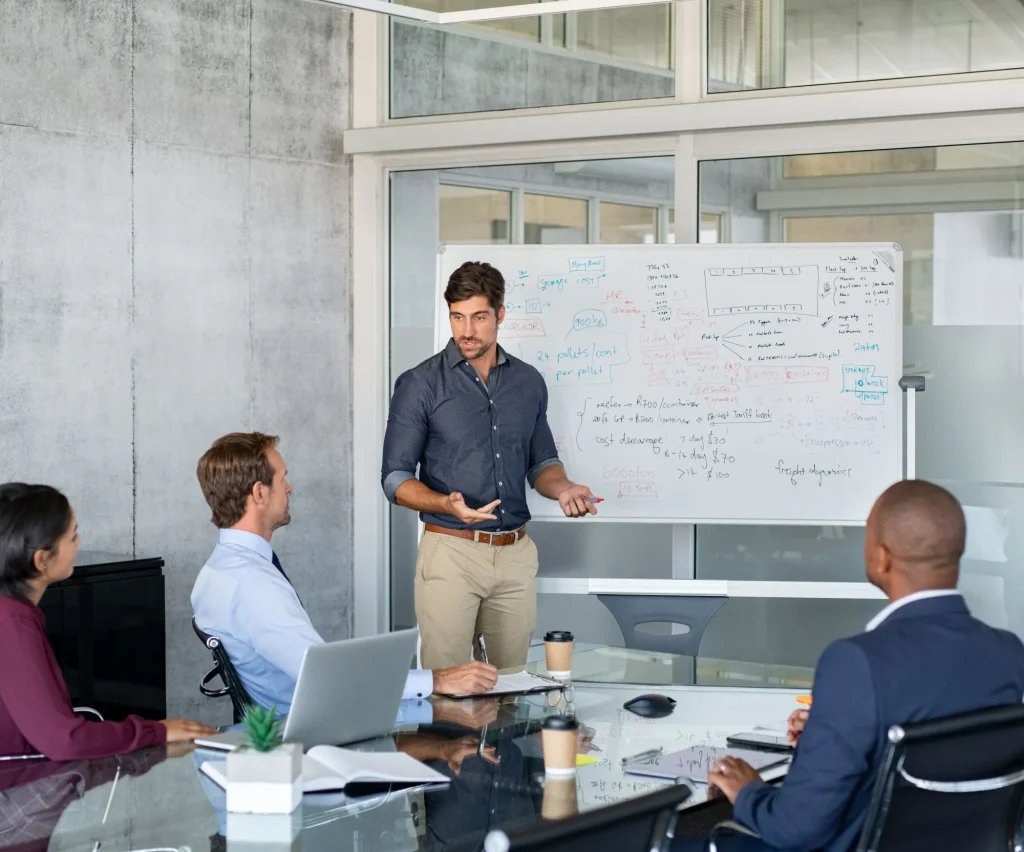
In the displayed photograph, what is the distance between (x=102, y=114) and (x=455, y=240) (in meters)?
1.56

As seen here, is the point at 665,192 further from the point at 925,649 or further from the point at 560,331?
the point at 925,649

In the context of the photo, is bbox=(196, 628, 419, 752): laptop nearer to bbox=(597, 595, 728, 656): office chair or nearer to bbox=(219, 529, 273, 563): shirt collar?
bbox=(219, 529, 273, 563): shirt collar

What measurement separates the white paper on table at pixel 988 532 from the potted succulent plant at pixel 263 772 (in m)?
3.51

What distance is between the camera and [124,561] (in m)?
4.61

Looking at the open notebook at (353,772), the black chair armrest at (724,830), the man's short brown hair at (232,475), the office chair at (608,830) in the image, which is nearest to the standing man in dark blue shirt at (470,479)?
the man's short brown hair at (232,475)

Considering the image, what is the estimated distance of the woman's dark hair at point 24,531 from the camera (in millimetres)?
2549

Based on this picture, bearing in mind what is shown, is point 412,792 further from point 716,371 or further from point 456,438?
point 716,371

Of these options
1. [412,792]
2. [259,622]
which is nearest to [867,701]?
[412,792]

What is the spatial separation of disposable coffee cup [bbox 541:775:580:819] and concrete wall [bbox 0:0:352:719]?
10.7ft

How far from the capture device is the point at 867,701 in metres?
1.91

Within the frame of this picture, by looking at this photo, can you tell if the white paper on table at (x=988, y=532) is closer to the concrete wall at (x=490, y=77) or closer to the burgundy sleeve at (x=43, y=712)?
the concrete wall at (x=490, y=77)

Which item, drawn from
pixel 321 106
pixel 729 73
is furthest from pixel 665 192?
pixel 321 106

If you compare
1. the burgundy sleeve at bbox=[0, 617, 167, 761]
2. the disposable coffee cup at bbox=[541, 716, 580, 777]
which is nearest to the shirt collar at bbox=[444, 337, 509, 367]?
the burgundy sleeve at bbox=[0, 617, 167, 761]

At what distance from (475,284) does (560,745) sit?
218cm
